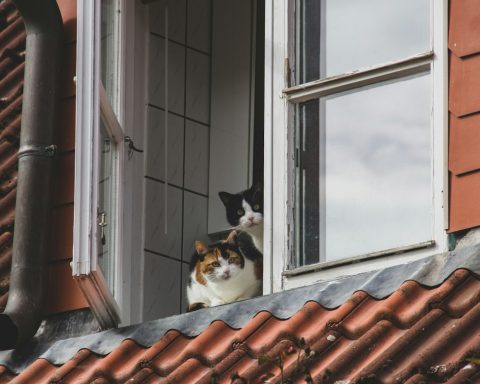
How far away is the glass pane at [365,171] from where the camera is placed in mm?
6477

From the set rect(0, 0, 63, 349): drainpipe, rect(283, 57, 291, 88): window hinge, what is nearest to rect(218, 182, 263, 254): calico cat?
rect(0, 0, 63, 349): drainpipe

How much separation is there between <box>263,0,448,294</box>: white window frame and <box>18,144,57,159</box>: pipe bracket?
4.15 feet

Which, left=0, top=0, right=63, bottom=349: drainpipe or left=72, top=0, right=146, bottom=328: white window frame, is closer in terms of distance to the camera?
left=72, top=0, right=146, bottom=328: white window frame

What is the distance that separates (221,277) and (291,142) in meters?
1.09

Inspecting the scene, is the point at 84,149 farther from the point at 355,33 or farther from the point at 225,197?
the point at 225,197

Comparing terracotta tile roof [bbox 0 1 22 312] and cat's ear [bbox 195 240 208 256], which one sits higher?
terracotta tile roof [bbox 0 1 22 312]

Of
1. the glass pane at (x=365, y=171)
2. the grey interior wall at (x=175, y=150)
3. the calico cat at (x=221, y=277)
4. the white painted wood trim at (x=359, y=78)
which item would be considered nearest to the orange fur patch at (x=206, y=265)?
the calico cat at (x=221, y=277)

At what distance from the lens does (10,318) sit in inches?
291

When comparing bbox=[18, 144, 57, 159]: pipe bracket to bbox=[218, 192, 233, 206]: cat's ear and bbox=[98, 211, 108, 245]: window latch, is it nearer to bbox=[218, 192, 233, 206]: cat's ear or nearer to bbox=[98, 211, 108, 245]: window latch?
bbox=[98, 211, 108, 245]: window latch

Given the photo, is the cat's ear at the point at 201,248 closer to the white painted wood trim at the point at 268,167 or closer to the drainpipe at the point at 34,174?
the drainpipe at the point at 34,174

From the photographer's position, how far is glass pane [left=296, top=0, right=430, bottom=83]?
663cm

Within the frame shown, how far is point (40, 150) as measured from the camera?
781cm

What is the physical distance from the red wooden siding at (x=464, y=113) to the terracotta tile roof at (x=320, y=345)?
0.23 m

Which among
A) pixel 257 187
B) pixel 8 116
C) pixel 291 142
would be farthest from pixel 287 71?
pixel 8 116
